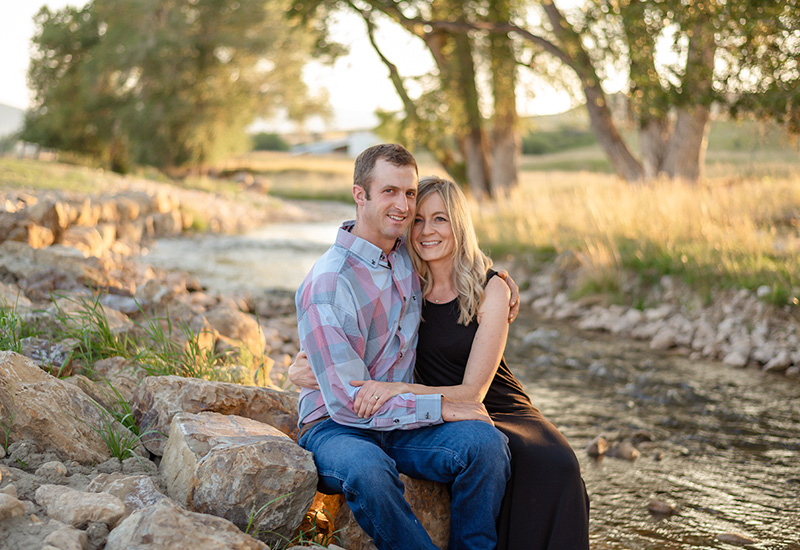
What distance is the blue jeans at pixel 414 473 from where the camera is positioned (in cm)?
252

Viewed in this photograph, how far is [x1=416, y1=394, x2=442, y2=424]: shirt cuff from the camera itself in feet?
9.10

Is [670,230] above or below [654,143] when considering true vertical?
below

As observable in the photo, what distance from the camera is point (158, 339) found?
391 cm

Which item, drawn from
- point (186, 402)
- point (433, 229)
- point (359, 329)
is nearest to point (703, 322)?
point (433, 229)

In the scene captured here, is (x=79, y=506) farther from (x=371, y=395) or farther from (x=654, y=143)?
(x=654, y=143)

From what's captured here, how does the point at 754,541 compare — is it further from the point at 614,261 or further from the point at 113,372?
the point at 614,261

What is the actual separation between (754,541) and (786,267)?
430cm

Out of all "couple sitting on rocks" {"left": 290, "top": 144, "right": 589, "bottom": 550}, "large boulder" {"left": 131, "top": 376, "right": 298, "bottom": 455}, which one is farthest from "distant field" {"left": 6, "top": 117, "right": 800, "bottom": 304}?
"large boulder" {"left": 131, "top": 376, "right": 298, "bottom": 455}

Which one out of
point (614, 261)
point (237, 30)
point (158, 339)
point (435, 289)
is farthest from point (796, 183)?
point (237, 30)

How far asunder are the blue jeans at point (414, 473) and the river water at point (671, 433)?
93 cm

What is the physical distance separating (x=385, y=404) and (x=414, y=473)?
1.07ft

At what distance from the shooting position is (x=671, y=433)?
4.70 m

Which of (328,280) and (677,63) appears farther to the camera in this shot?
(677,63)

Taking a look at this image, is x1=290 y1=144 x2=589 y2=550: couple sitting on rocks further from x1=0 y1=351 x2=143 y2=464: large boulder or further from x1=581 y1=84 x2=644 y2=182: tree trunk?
x1=581 y1=84 x2=644 y2=182: tree trunk
